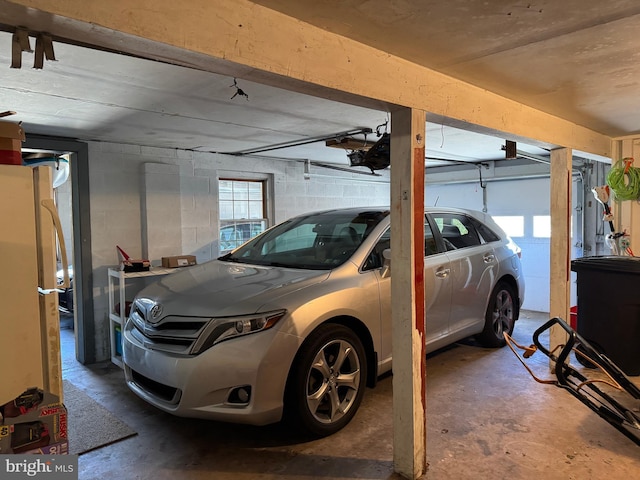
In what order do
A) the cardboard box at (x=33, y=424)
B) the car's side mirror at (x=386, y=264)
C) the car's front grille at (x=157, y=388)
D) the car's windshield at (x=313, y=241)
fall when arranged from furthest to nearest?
the car's windshield at (x=313, y=241), the car's side mirror at (x=386, y=264), the car's front grille at (x=157, y=388), the cardboard box at (x=33, y=424)

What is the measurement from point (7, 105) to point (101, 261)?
78.7 inches

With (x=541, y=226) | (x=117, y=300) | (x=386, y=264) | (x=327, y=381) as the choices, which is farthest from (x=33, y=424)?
(x=541, y=226)

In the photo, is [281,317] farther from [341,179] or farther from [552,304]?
[341,179]

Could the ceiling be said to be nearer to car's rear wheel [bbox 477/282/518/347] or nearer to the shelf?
the shelf

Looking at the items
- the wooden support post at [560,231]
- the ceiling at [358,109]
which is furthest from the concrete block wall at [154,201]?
the wooden support post at [560,231]

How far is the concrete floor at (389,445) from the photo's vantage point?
8.50ft

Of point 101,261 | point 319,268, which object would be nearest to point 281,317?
point 319,268

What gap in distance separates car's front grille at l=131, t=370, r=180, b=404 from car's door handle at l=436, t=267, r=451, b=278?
2.34m

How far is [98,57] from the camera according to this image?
2430mm

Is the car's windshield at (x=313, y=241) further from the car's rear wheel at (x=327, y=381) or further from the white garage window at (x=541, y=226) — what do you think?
the white garage window at (x=541, y=226)

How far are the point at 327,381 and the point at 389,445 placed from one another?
0.56 metres

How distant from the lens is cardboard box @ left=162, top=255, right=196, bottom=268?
16.7 ft

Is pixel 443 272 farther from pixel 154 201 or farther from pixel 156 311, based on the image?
pixel 154 201

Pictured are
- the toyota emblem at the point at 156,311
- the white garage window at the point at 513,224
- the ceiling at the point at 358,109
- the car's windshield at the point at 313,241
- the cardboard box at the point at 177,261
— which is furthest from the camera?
the white garage window at the point at 513,224
